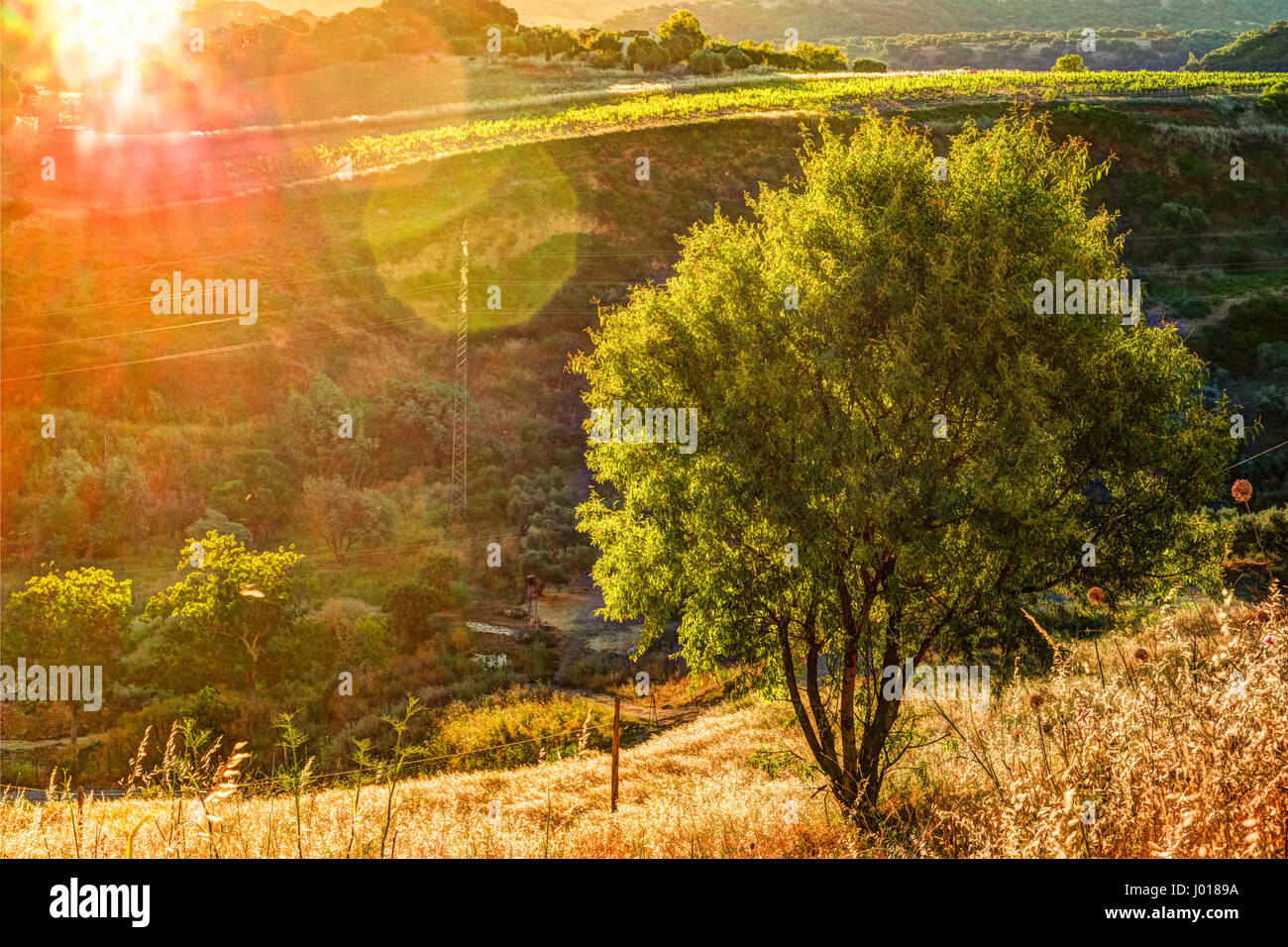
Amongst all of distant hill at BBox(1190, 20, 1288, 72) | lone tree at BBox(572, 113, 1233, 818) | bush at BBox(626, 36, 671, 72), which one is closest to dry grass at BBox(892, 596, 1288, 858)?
lone tree at BBox(572, 113, 1233, 818)

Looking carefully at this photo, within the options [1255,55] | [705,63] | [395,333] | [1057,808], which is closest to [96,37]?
[705,63]

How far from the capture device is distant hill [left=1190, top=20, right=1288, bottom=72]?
360 ft

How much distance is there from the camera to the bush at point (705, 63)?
Result: 328 ft

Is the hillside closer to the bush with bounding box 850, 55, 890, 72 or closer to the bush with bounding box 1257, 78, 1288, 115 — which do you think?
the bush with bounding box 1257, 78, 1288, 115

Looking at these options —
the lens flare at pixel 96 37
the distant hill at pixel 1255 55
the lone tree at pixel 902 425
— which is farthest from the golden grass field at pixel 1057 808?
the distant hill at pixel 1255 55

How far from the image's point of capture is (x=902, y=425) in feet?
40.0

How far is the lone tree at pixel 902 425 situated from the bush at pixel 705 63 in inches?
3732

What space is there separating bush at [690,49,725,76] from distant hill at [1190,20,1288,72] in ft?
204

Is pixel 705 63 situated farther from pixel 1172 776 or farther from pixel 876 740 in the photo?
pixel 1172 776

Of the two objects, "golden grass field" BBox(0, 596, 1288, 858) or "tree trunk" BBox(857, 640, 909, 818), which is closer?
"golden grass field" BBox(0, 596, 1288, 858)

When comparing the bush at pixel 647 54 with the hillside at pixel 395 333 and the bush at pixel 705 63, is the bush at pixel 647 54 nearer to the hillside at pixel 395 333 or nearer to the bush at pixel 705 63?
the bush at pixel 705 63

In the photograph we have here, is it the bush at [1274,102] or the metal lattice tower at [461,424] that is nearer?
the metal lattice tower at [461,424]
